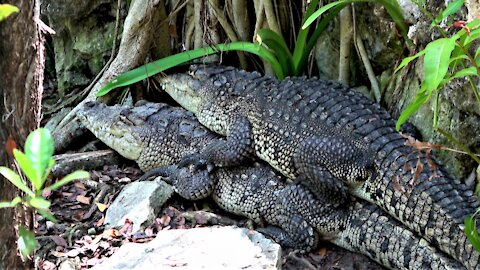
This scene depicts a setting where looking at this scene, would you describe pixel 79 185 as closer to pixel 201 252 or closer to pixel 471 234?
pixel 201 252

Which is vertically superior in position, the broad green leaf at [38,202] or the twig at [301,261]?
the broad green leaf at [38,202]

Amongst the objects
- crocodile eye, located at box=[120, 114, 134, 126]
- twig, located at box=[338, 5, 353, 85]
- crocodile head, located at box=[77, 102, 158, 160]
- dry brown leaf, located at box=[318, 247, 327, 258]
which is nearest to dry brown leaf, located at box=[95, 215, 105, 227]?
crocodile head, located at box=[77, 102, 158, 160]

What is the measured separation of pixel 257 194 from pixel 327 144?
0.54m

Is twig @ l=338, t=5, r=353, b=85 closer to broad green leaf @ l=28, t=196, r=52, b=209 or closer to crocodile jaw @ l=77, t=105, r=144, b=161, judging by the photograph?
crocodile jaw @ l=77, t=105, r=144, b=161

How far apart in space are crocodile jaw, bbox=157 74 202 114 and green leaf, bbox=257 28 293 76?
1.87 feet

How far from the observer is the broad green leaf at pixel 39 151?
4.28ft

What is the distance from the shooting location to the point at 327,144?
343 centimetres

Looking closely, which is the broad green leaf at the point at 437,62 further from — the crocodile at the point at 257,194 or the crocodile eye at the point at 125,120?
the crocodile eye at the point at 125,120

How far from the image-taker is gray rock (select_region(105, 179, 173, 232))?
11.4 feet

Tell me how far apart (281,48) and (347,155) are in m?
A: 0.99

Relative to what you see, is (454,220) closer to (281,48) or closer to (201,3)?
(281,48)

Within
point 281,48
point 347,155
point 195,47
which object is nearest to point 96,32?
point 195,47

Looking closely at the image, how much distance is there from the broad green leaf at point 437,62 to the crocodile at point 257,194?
1327mm

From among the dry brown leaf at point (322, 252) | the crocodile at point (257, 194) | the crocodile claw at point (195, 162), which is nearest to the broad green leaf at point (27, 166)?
A: the crocodile at point (257, 194)
